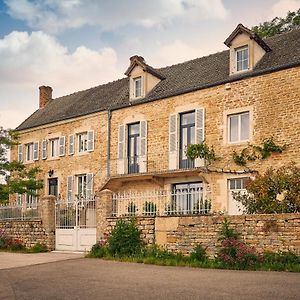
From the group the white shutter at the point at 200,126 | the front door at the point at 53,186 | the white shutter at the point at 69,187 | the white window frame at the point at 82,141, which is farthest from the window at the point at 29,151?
the white shutter at the point at 200,126

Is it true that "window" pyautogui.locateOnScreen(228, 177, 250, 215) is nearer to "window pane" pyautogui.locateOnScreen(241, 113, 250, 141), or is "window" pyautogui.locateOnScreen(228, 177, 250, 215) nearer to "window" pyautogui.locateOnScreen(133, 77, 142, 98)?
"window pane" pyautogui.locateOnScreen(241, 113, 250, 141)

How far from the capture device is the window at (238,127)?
68.3 feet

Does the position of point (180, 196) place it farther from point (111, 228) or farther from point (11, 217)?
point (11, 217)

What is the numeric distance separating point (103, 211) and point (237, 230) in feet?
17.8

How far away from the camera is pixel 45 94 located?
34656 mm

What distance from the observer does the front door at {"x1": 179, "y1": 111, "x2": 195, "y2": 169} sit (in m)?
22.6

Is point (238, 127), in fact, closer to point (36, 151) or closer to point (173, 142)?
point (173, 142)

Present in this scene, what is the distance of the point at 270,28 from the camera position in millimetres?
29047

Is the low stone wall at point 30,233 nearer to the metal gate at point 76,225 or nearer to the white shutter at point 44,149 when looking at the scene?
the metal gate at point 76,225

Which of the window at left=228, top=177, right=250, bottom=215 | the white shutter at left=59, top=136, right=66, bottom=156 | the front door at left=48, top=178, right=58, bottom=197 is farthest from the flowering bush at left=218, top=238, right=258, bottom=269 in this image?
the front door at left=48, top=178, right=58, bottom=197

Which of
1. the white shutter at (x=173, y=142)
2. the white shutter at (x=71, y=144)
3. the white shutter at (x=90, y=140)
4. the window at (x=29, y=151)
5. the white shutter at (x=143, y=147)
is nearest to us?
the white shutter at (x=173, y=142)

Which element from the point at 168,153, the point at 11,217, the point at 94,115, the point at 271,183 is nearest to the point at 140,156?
the point at 168,153

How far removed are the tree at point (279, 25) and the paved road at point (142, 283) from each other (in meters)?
18.4

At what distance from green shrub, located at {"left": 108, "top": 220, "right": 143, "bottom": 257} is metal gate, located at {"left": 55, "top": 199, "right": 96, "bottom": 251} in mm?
1870
